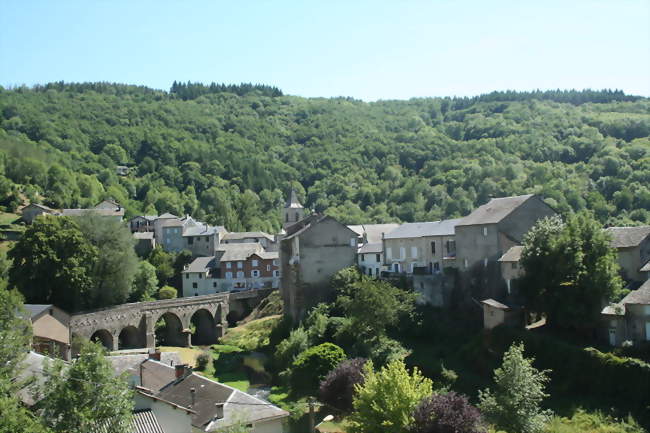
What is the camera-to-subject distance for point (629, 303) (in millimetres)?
41406

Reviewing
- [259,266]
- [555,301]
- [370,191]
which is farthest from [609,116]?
[555,301]

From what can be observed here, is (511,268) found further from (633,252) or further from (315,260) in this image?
(315,260)

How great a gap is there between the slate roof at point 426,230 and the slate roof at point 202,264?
100 ft

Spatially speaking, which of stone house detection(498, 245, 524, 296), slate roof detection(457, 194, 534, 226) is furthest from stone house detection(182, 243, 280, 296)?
stone house detection(498, 245, 524, 296)

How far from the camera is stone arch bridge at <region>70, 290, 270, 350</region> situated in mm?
63156

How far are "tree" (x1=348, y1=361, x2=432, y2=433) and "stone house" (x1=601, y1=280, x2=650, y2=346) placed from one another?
13538 mm

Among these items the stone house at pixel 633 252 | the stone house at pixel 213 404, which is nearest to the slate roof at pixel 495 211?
the stone house at pixel 633 252

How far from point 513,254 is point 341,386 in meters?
15.9

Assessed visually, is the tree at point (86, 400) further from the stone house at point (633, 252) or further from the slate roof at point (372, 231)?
the slate roof at point (372, 231)

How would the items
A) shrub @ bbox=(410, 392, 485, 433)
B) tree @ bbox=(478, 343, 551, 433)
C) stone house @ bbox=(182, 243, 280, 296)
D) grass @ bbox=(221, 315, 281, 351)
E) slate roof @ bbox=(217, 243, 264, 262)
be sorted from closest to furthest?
shrub @ bbox=(410, 392, 485, 433) → tree @ bbox=(478, 343, 551, 433) → grass @ bbox=(221, 315, 281, 351) → stone house @ bbox=(182, 243, 280, 296) → slate roof @ bbox=(217, 243, 264, 262)

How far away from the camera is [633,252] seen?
46.9 meters

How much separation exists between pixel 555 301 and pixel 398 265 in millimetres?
23446

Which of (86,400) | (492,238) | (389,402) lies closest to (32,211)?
(492,238)

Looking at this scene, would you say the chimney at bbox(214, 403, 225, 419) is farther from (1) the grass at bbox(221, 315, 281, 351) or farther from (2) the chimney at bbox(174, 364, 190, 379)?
(1) the grass at bbox(221, 315, 281, 351)
